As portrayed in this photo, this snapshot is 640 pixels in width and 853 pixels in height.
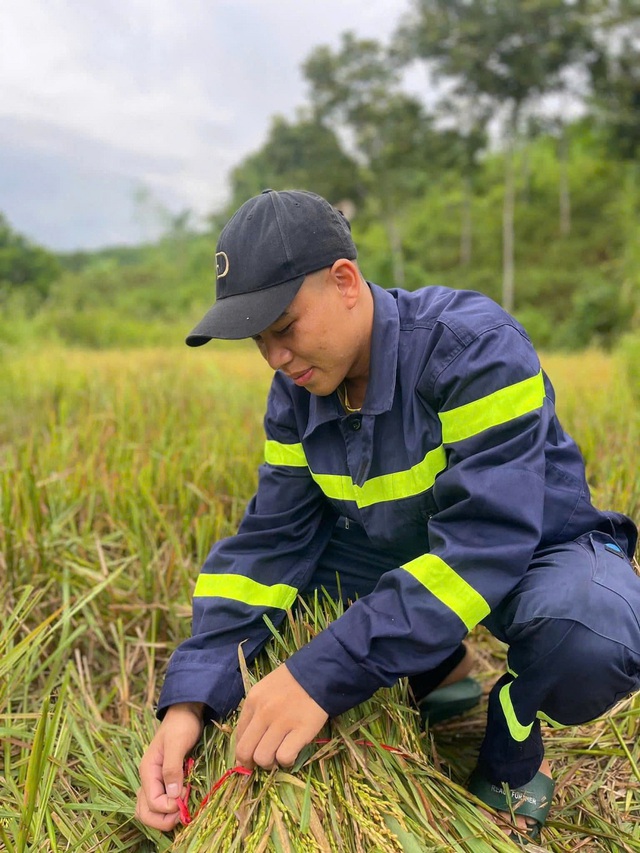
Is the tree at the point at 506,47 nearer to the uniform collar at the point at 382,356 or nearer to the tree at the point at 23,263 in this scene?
the tree at the point at 23,263

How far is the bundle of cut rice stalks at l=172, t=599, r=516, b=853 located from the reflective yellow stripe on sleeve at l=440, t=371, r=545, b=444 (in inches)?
18.3

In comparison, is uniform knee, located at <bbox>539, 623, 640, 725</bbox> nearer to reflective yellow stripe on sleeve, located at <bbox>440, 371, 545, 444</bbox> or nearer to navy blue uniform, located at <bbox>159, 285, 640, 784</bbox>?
navy blue uniform, located at <bbox>159, 285, 640, 784</bbox>

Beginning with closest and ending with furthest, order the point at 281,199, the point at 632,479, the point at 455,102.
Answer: the point at 281,199 → the point at 632,479 → the point at 455,102

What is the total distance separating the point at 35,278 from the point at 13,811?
20642 mm

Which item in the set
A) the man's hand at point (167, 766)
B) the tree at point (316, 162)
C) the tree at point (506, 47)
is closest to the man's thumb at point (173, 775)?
the man's hand at point (167, 766)

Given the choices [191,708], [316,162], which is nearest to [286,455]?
[191,708]

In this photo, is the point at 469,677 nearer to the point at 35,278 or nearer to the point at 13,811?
the point at 13,811

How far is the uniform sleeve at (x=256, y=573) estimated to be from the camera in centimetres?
123

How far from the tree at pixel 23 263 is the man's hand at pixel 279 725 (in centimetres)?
1863

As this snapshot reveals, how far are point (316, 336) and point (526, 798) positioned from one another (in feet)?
2.76

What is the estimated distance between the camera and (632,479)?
75.2 inches

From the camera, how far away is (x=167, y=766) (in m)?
1.15

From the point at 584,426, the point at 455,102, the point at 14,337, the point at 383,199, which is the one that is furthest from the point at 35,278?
the point at 584,426

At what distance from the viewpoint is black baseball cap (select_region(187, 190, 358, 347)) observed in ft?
3.68
